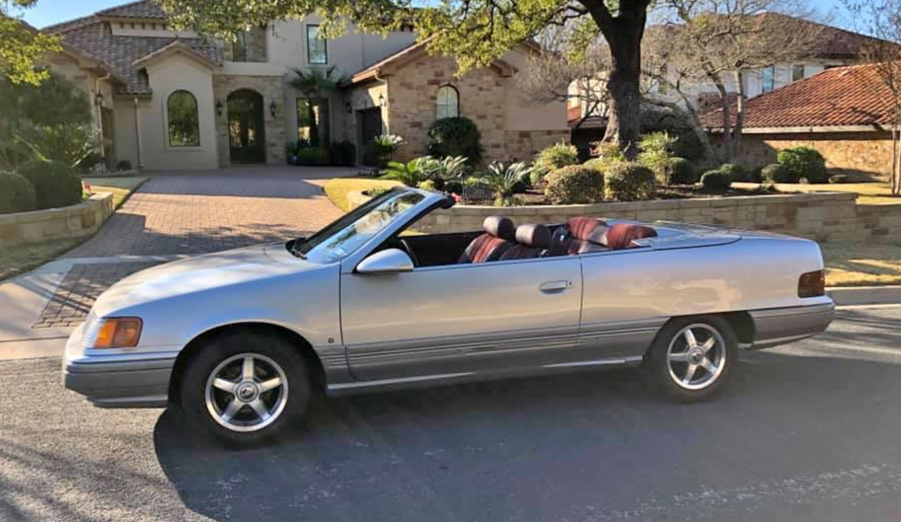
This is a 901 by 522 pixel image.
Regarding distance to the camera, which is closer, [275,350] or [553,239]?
[275,350]

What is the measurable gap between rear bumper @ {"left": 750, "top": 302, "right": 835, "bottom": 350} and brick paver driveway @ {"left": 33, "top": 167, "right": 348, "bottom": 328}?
20.5 ft

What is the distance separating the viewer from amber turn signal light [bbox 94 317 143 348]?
4.09 meters

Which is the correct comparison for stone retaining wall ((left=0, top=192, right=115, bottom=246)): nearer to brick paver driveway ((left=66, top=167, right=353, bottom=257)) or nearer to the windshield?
brick paver driveway ((left=66, top=167, right=353, bottom=257))

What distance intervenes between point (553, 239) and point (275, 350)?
7.76 feet

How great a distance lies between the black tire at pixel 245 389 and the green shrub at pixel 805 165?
2113cm

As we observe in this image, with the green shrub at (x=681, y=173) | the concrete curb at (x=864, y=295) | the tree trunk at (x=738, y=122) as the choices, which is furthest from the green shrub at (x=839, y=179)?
the concrete curb at (x=864, y=295)

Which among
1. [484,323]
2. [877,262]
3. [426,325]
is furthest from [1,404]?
[877,262]

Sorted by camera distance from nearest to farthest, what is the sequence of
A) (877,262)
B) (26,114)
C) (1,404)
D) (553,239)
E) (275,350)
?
(275,350) → (1,404) → (553,239) → (877,262) → (26,114)

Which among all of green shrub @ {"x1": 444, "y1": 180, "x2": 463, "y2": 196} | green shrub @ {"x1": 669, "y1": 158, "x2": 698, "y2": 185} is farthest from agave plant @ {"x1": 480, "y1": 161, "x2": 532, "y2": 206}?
green shrub @ {"x1": 669, "y1": 158, "x2": 698, "y2": 185}

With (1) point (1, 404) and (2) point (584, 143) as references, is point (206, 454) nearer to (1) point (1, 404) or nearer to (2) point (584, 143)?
(1) point (1, 404)

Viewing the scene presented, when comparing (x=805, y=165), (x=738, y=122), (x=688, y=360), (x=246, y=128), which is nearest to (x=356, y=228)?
(x=688, y=360)

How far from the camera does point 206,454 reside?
430cm

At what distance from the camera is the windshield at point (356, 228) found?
15.5ft

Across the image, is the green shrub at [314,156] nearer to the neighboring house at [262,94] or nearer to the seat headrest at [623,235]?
the neighboring house at [262,94]
